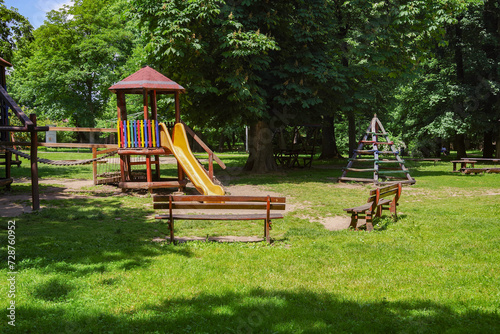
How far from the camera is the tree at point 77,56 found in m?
38.4

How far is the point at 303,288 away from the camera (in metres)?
5.43

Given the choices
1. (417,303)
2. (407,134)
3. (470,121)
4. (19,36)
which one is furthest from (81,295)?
(407,134)

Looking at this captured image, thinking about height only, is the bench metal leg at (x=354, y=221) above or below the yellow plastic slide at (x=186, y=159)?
below

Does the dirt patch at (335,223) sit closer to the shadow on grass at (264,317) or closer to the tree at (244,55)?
the shadow on grass at (264,317)

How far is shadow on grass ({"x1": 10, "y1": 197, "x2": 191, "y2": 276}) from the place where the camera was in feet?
20.4

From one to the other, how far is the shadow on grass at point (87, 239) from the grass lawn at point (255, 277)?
26 millimetres

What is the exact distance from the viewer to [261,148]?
2177 cm

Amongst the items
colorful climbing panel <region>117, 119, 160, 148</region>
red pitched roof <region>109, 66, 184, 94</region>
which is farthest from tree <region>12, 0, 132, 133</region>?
colorful climbing panel <region>117, 119, 160, 148</region>

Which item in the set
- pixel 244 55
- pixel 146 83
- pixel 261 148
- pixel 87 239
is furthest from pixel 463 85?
pixel 87 239

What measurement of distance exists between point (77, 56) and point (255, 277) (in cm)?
3980

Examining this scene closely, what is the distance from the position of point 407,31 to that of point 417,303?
16.3 meters

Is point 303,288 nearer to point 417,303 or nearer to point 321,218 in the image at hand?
point 417,303

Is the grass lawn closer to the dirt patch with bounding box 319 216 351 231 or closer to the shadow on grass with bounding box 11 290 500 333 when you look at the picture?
the shadow on grass with bounding box 11 290 500 333

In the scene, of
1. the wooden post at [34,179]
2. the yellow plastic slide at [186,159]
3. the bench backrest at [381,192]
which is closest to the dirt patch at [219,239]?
the bench backrest at [381,192]
